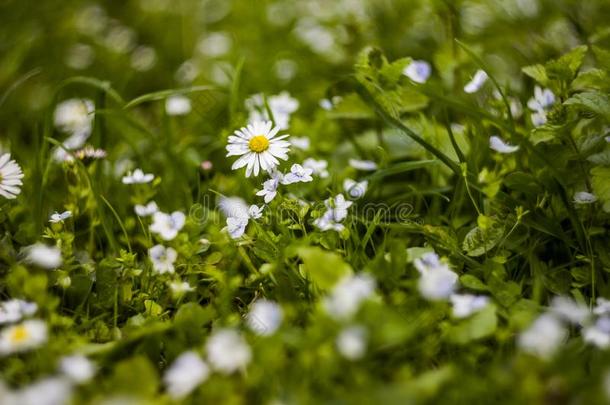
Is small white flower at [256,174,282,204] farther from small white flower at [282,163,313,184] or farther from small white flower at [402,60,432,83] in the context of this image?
small white flower at [402,60,432,83]

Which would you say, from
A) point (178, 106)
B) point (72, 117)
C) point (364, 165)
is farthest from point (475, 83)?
point (72, 117)

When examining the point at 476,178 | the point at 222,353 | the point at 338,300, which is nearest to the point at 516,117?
the point at 476,178

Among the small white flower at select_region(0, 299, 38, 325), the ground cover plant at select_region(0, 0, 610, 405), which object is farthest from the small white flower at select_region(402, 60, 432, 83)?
the small white flower at select_region(0, 299, 38, 325)

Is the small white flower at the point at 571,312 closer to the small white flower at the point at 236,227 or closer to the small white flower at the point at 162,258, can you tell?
the small white flower at the point at 236,227

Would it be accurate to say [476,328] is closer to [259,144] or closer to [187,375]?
[187,375]

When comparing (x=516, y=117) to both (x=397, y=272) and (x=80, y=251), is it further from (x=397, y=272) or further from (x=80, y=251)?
(x=80, y=251)
